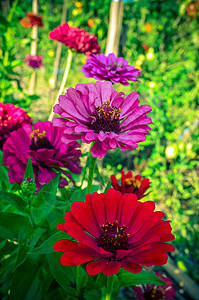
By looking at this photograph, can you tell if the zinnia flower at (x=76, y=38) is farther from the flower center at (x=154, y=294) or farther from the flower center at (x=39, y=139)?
the flower center at (x=154, y=294)

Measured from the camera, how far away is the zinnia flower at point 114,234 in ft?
0.94

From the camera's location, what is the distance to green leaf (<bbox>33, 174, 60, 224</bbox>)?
0.46m

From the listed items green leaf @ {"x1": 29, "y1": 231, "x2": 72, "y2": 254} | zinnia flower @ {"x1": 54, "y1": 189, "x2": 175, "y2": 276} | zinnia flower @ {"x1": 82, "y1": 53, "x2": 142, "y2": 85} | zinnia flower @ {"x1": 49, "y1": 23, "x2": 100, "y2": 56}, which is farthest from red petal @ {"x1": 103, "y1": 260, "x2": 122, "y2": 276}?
zinnia flower @ {"x1": 49, "y1": 23, "x2": 100, "y2": 56}

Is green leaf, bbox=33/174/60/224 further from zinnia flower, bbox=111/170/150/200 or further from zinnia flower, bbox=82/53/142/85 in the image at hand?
zinnia flower, bbox=82/53/142/85

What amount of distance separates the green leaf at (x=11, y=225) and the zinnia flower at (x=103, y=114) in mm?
217

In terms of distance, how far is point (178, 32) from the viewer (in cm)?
230

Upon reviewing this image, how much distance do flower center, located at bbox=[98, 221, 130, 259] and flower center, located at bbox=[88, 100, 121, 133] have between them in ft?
0.55

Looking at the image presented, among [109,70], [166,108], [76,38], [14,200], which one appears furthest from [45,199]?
[166,108]

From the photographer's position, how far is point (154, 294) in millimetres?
611

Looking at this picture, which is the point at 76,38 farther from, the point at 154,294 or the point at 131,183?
the point at 154,294

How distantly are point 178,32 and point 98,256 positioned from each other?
2469 millimetres

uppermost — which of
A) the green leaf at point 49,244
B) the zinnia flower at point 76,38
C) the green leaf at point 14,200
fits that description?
the zinnia flower at point 76,38

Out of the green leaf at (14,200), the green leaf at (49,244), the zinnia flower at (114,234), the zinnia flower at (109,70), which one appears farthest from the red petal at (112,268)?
the zinnia flower at (109,70)

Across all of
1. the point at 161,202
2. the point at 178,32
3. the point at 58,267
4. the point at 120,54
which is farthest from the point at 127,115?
the point at 178,32
